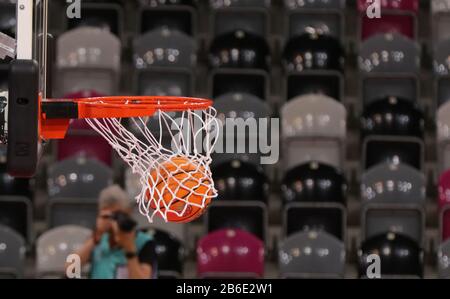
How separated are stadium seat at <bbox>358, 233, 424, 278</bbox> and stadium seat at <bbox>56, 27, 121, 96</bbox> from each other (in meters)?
1.27

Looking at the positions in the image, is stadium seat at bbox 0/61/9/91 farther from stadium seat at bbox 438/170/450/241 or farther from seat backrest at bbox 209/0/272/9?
stadium seat at bbox 438/170/450/241

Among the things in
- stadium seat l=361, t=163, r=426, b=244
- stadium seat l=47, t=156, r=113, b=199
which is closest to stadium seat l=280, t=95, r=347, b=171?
stadium seat l=361, t=163, r=426, b=244

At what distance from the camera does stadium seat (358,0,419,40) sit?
524 cm

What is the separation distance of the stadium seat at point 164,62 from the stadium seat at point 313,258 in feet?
2.85

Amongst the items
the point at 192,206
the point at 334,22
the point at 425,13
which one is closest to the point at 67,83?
the point at 334,22

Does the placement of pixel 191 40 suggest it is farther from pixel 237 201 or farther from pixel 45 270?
pixel 45 270

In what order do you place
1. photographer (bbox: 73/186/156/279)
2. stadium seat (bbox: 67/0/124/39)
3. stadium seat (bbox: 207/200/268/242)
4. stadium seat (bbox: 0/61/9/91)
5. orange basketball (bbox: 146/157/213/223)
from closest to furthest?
orange basketball (bbox: 146/157/213/223)
photographer (bbox: 73/186/156/279)
stadium seat (bbox: 207/200/268/242)
stadium seat (bbox: 0/61/9/91)
stadium seat (bbox: 67/0/124/39)

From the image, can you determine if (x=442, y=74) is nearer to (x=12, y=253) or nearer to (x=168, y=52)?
(x=168, y=52)

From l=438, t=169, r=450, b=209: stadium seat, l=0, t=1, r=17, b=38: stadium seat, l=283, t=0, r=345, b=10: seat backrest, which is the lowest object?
l=438, t=169, r=450, b=209: stadium seat

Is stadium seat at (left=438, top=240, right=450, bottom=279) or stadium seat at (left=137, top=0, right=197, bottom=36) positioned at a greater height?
stadium seat at (left=137, top=0, right=197, bottom=36)

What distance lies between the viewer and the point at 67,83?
4.98 metres

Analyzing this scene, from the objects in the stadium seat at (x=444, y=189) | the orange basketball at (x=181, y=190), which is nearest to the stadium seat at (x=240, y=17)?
the stadium seat at (x=444, y=189)

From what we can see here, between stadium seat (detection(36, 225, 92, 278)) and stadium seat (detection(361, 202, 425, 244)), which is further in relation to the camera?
stadium seat (detection(361, 202, 425, 244))

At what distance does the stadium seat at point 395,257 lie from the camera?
4.42 metres
